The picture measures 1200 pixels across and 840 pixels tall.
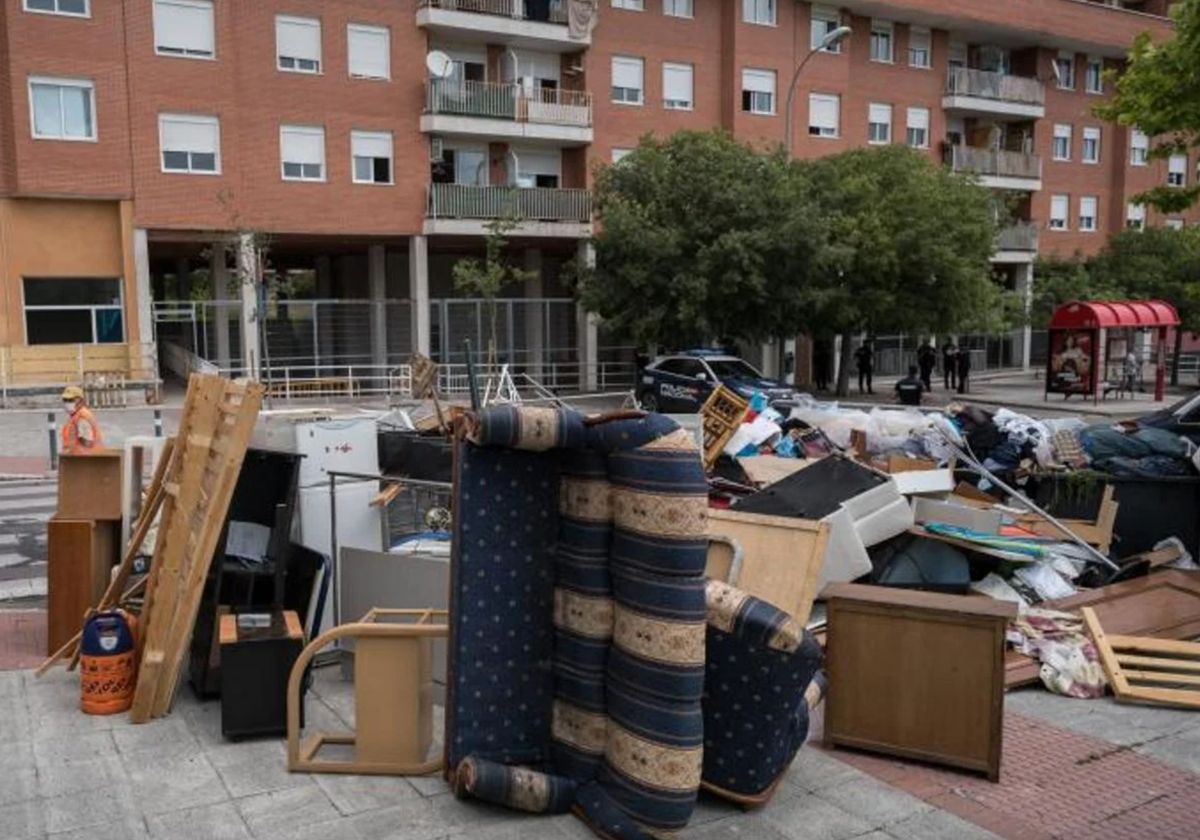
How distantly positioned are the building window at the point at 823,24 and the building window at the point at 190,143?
22.3 m

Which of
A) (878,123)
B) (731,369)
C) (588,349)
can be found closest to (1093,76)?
(878,123)

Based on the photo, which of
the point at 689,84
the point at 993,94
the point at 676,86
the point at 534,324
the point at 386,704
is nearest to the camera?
the point at 386,704

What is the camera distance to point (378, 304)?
33.8m

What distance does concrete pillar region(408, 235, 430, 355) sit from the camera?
3322cm

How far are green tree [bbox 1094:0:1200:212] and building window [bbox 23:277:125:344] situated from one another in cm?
2509

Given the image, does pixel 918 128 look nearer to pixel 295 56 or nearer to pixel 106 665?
pixel 295 56

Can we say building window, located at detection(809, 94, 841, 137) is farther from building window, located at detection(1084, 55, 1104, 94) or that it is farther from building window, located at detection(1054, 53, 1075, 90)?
building window, located at detection(1084, 55, 1104, 94)

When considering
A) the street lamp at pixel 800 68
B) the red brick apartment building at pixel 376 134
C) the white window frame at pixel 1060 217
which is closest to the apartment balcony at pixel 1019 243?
the red brick apartment building at pixel 376 134

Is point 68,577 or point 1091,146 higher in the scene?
point 1091,146

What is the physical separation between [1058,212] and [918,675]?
1934 inches

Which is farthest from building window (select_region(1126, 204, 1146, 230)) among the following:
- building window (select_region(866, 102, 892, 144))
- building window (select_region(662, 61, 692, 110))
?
building window (select_region(662, 61, 692, 110))

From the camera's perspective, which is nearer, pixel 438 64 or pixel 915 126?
pixel 438 64

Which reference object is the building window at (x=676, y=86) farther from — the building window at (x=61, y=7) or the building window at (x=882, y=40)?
the building window at (x=61, y=7)

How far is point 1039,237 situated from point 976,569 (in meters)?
44.3
